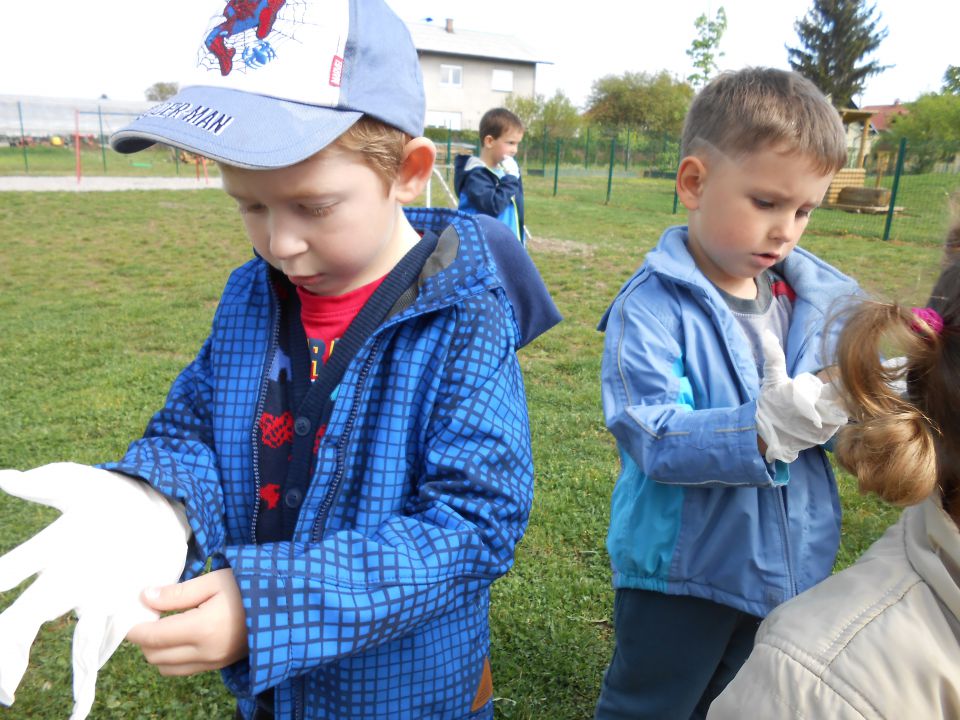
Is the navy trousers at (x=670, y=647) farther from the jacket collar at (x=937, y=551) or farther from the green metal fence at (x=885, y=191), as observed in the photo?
the green metal fence at (x=885, y=191)

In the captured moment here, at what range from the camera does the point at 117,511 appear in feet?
3.59

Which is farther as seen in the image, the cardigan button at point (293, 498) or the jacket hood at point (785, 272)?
the jacket hood at point (785, 272)

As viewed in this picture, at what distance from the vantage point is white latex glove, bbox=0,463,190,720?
90 centimetres

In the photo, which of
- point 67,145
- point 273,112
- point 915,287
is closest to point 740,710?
point 915,287

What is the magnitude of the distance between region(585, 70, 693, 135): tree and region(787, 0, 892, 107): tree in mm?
6760

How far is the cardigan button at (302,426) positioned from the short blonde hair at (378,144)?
0.42 meters

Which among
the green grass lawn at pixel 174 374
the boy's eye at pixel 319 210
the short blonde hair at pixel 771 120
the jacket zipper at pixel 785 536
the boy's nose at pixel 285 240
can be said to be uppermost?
the short blonde hair at pixel 771 120

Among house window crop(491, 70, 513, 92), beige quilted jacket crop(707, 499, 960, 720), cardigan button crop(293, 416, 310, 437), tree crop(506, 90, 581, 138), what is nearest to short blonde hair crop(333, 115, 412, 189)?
cardigan button crop(293, 416, 310, 437)

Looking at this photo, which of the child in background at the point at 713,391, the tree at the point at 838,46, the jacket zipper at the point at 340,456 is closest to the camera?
the jacket zipper at the point at 340,456

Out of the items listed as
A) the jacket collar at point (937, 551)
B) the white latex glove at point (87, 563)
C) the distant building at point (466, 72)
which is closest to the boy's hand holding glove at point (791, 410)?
the jacket collar at point (937, 551)

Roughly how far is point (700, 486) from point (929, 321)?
56cm

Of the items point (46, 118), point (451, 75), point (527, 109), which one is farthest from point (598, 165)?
point (451, 75)

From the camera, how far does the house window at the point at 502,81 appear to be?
4809 cm

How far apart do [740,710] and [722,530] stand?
60 centimetres
